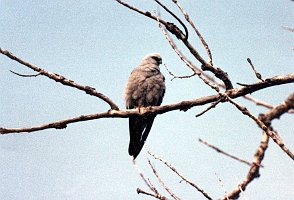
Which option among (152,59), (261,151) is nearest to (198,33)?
(261,151)

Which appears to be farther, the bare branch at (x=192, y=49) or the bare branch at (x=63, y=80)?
the bare branch at (x=63, y=80)

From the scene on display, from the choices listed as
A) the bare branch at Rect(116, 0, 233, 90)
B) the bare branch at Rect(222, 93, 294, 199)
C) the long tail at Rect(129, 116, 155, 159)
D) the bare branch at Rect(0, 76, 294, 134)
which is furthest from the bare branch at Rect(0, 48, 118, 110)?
the long tail at Rect(129, 116, 155, 159)

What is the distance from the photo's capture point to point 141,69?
22.9ft

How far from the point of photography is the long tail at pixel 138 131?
20.3 ft

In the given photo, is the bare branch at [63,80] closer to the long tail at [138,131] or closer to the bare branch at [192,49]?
the bare branch at [192,49]

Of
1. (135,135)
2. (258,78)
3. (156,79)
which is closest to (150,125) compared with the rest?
(135,135)

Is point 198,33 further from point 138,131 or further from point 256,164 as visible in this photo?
point 138,131

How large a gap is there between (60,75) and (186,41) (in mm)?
1194

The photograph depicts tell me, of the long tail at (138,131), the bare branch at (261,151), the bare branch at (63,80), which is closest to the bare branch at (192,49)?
the bare branch at (63,80)

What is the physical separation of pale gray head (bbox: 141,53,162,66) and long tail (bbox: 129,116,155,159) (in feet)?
4.49

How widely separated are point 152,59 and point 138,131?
1655mm

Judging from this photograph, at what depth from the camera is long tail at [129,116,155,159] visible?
20.3ft

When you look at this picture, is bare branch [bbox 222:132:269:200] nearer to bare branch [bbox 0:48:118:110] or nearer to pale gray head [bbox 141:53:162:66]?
bare branch [bbox 0:48:118:110]

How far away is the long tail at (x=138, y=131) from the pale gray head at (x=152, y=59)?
4.49ft
